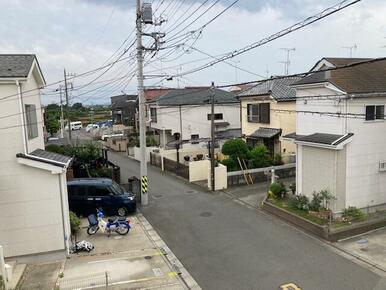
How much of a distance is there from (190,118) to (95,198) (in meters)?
21.5

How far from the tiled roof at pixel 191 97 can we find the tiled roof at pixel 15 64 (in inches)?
932

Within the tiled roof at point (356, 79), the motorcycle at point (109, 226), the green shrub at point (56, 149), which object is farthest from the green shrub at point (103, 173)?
the tiled roof at point (356, 79)

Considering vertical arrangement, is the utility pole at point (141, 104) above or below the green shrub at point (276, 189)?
above

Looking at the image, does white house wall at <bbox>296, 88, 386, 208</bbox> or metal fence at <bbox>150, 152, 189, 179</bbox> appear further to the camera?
metal fence at <bbox>150, 152, 189, 179</bbox>

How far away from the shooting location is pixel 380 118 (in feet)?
52.9

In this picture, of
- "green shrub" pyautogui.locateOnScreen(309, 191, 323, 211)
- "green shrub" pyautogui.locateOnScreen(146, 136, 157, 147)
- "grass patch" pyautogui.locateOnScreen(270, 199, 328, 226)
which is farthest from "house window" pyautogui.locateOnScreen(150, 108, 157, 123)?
"green shrub" pyautogui.locateOnScreen(309, 191, 323, 211)

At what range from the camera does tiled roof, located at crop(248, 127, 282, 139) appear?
26909 millimetres

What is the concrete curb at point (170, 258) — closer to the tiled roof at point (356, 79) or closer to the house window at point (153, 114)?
the tiled roof at point (356, 79)

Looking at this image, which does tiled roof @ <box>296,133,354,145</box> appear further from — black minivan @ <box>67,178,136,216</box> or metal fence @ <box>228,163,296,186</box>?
black minivan @ <box>67,178,136,216</box>

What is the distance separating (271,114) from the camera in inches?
1095

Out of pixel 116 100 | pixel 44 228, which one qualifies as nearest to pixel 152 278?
pixel 44 228

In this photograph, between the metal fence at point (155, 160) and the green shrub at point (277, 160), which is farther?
the metal fence at point (155, 160)

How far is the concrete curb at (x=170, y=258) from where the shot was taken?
10.9 meters

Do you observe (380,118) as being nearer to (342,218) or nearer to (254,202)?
(342,218)
